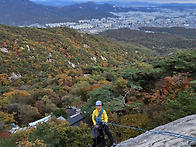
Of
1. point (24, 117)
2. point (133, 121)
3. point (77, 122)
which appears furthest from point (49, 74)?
point (133, 121)

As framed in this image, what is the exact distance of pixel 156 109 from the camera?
29.8 ft

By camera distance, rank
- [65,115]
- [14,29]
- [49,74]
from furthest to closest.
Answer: [14,29] < [49,74] < [65,115]

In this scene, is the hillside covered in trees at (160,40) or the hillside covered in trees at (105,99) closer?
the hillside covered in trees at (105,99)

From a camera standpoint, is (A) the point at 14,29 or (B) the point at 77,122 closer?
(B) the point at 77,122

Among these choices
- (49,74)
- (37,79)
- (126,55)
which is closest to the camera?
(37,79)

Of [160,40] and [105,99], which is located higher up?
[105,99]

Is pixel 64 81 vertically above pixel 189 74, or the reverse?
pixel 189 74

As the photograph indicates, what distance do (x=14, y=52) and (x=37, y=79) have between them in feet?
30.2

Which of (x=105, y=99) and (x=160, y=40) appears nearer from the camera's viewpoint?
(x=105, y=99)

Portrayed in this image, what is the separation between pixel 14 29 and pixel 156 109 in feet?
165

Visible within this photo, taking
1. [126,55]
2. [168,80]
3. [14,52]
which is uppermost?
[168,80]

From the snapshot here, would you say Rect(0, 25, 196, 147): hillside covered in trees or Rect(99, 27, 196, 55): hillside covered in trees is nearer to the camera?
Rect(0, 25, 196, 147): hillside covered in trees

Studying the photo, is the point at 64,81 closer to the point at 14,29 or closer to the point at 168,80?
the point at 168,80

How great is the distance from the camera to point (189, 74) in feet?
34.8
